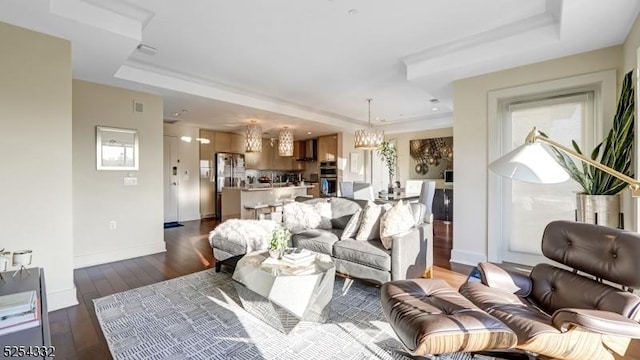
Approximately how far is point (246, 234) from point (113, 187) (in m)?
2.32

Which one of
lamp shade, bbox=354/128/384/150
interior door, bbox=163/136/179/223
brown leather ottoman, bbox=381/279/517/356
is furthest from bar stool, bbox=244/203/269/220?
brown leather ottoman, bbox=381/279/517/356

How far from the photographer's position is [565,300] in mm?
1860

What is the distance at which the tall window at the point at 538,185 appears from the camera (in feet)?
10.8

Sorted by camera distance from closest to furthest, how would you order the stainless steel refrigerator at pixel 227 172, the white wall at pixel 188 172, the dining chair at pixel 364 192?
1. the dining chair at pixel 364 192
2. the white wall at pixel 188 172
3. the stainless steel refrigerator at pixel 227 172

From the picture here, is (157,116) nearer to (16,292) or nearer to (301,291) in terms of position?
(16,292)

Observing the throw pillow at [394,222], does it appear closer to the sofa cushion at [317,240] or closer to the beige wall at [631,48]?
the sofa cushion at [317,240]

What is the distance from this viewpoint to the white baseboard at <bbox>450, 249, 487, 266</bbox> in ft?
12.5

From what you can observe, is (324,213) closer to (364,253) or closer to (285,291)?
(364,253)

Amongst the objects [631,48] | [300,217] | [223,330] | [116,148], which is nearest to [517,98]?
[631,48]

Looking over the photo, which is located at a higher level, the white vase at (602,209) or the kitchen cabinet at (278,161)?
the kitchen cabinet at (278,161)

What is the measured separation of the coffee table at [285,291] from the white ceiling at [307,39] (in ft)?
7.73

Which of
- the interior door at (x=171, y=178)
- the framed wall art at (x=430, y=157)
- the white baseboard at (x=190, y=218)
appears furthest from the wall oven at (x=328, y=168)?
the interior door at (x=171, y=178)

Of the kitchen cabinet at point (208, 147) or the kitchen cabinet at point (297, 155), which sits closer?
the kitchen cabinet at point (208, 147)

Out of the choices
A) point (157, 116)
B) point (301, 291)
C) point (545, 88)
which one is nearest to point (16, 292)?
point (301, 291)
